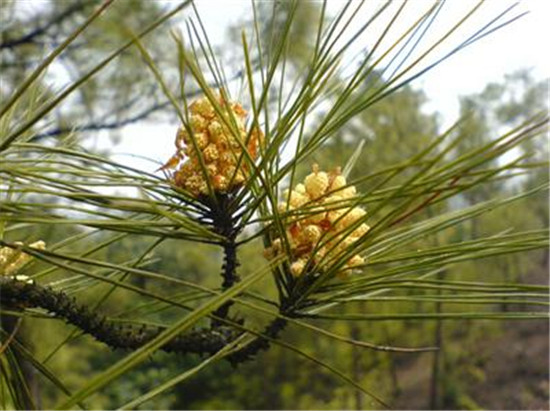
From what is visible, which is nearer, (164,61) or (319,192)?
(319,192)

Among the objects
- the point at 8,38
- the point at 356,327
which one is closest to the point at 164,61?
the point at 8,38

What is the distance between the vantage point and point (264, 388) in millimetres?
3092

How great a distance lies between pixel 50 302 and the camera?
0.24m

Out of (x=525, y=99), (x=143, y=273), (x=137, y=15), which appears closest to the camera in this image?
(x=143, y=273)

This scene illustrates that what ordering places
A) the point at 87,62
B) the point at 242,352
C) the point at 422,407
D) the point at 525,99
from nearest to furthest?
1. the point at 242,352
2. the point at 87,62
3. the point at 525,99
4. the point at 422,407

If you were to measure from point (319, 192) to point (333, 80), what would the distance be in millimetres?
73

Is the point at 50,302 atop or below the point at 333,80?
below

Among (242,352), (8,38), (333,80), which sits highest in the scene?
(8,38)

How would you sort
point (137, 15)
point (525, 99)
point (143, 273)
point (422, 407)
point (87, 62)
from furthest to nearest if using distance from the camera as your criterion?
point (422, 407) < point (525, 99) < point (87, 62) < point (137, 15) < point (143, 273)

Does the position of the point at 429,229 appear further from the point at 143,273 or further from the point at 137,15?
the point at 137,15

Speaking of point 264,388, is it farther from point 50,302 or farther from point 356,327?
point 50,302

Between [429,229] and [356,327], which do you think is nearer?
[429,229]

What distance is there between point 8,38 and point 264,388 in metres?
1.95

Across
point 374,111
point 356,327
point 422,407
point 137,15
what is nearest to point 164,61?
point 137,15
